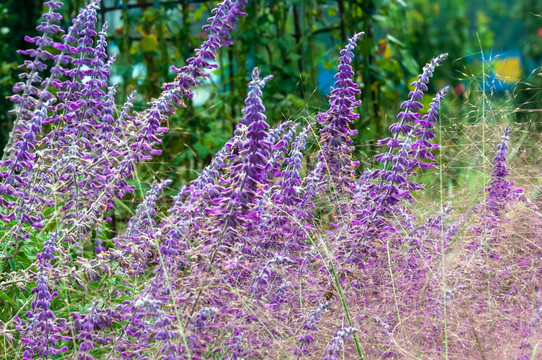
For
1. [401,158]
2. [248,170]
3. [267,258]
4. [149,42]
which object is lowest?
[267,258]

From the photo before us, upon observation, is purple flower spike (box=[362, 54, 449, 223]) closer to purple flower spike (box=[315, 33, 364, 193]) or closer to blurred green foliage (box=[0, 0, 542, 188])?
purple flower spike (box=[315, 33, 364, 193])

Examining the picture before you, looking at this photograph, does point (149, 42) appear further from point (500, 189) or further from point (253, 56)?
point (500, 189)

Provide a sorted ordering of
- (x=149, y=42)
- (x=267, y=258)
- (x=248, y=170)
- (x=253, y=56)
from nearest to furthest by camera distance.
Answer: (x=248, y=170)
(x=267, y=258)
(x=149, y=42)
(x=253, y=56)

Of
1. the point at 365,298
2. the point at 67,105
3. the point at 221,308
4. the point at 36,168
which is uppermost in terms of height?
the point at 67,105

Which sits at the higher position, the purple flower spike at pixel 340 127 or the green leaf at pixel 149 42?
the purple flower spike at pixel 340 127

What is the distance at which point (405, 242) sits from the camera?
2.23m

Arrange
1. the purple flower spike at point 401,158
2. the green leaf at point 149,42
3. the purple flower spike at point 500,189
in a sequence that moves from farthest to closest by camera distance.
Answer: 1. the green leaf at point 149,42
2. the purple flower spike at point 500,189
3. the purple flower spike at point 401,158

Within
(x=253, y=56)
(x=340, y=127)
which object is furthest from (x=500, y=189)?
(x=253, y=56)

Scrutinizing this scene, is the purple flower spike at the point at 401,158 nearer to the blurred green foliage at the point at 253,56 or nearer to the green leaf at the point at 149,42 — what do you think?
the blurred green foliage at the point at 253,56

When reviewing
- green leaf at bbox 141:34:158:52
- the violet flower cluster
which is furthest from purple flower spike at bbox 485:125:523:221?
green leaf at bbox 141:34:158:52

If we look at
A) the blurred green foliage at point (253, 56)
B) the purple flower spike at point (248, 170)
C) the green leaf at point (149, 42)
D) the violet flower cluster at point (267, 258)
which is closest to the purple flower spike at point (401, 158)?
the violet flower cluster at point (267, 258)

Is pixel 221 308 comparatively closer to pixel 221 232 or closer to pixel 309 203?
pixel 221 232

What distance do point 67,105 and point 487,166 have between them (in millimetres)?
1498

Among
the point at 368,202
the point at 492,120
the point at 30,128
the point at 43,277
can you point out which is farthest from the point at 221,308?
the point at 492,120
